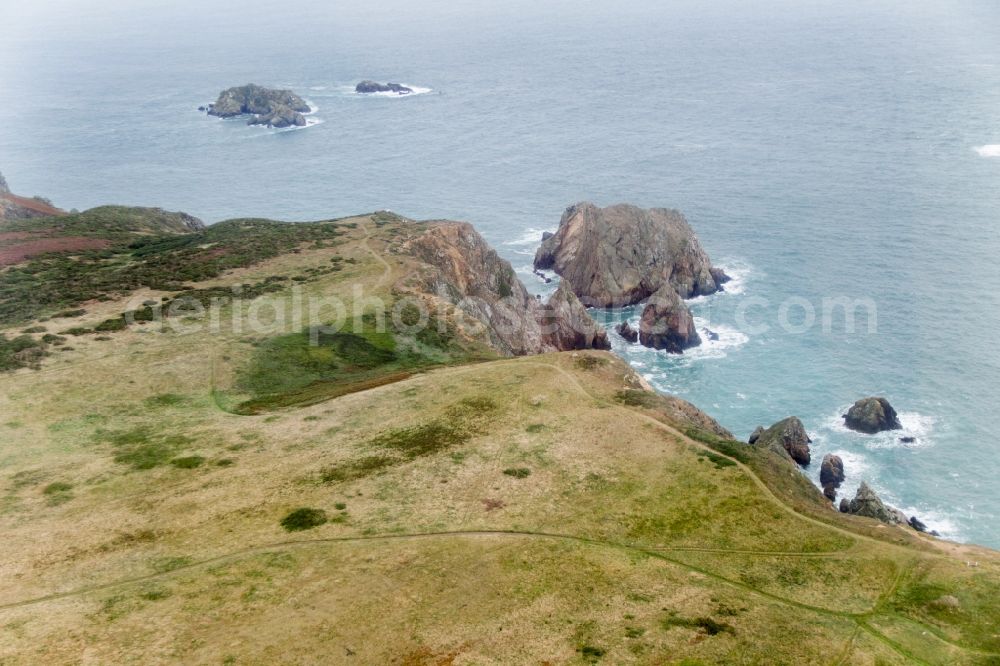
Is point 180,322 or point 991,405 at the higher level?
point 180,322

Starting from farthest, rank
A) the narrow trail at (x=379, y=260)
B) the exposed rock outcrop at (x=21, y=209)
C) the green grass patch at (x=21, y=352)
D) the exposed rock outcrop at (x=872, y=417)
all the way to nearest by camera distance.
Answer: the exposed rock outcrop at (x=21, y=209) → the exposed rock outcrop at (x=872, y=417) → the narrow trail at (x=379, y=260) → the green grass patch at (x=21, y=352)

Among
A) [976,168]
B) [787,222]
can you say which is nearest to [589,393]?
[787,222]

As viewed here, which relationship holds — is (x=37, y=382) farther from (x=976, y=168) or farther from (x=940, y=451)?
(x=976, y=168)

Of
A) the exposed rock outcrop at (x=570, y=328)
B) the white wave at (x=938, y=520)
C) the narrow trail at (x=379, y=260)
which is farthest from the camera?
the exposed rock outcrop at (x=570, y=328)

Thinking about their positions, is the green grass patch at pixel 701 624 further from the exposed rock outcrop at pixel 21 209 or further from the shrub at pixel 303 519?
the exposed rock outcrop at pixel 21 209

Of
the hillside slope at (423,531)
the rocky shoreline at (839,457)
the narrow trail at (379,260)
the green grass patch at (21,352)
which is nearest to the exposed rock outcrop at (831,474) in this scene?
the rocky shoreline at (839,457)

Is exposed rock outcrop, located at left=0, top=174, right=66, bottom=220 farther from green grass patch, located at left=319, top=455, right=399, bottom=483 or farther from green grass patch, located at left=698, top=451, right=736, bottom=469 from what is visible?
green grass patch, located at left=698, top=451, right=736, bottom=469
